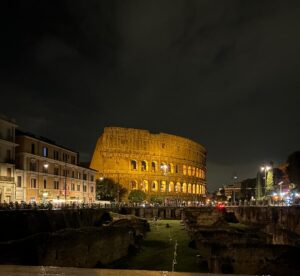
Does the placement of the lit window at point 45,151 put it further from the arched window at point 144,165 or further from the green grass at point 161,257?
the arched window at point 144,165

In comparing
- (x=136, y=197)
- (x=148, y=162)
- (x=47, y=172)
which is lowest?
(x=136, y=197)

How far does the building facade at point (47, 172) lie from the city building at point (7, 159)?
7.30 feet

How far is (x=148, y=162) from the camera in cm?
14325

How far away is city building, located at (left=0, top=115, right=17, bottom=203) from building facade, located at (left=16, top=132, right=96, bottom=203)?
7.30 feet

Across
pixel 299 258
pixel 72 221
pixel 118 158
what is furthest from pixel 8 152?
pixel 118 158

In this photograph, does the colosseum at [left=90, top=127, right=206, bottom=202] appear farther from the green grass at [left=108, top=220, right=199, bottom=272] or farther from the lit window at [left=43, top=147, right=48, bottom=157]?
the green grass at [left=108, top=220, right=199, bottom=272]

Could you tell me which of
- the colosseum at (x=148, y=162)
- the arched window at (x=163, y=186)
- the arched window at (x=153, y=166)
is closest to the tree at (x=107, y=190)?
the colosseum at (x=148, y=162)

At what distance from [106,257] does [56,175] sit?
163ft

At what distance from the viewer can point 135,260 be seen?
31344 mm

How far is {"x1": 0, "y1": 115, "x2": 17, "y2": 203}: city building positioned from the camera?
57.9 meters

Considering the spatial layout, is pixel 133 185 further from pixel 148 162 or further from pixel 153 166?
pixel 153 166

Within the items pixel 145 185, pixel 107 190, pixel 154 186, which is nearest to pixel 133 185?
pixel 145 185

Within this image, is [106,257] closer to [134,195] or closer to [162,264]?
[162,264]

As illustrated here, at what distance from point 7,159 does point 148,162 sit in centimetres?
8607
